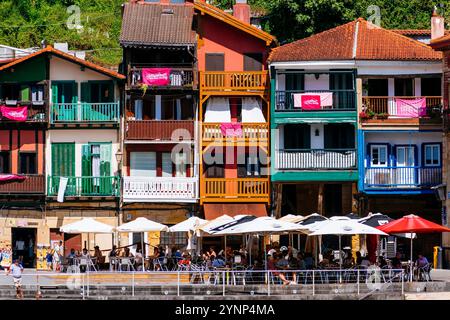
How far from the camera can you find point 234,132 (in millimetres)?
52406

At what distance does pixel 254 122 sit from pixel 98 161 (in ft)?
23.7

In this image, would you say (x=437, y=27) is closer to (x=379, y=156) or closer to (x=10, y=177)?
(x=379, y=156)

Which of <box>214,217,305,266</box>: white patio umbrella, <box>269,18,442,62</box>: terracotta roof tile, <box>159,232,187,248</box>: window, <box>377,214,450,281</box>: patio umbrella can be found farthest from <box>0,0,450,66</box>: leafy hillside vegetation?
<box>377,214,450,281</box>: patio umbrella

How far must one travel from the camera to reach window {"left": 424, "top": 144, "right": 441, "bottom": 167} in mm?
51531

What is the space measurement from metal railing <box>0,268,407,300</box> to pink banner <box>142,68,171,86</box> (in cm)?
1697

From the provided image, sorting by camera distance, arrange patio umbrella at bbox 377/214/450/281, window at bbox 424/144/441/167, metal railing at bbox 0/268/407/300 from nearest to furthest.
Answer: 1. metal railing at bbox 0/268/407/300
2. patio umbrella at bbox 377/214/450/281
3. window at bbox 424/144/441/167

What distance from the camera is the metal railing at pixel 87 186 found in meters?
52.1

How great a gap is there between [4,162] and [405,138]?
1802cm

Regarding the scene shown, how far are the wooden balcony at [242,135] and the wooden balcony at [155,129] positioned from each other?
102 cm

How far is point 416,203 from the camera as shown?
51969 millimetres

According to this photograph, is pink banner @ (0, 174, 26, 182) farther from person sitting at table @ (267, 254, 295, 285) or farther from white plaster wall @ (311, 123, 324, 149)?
person sitting at table @ (267, 254, 295, 285)

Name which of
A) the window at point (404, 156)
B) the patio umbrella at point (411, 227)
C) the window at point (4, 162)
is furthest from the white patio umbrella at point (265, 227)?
the window at point (4, 162)
